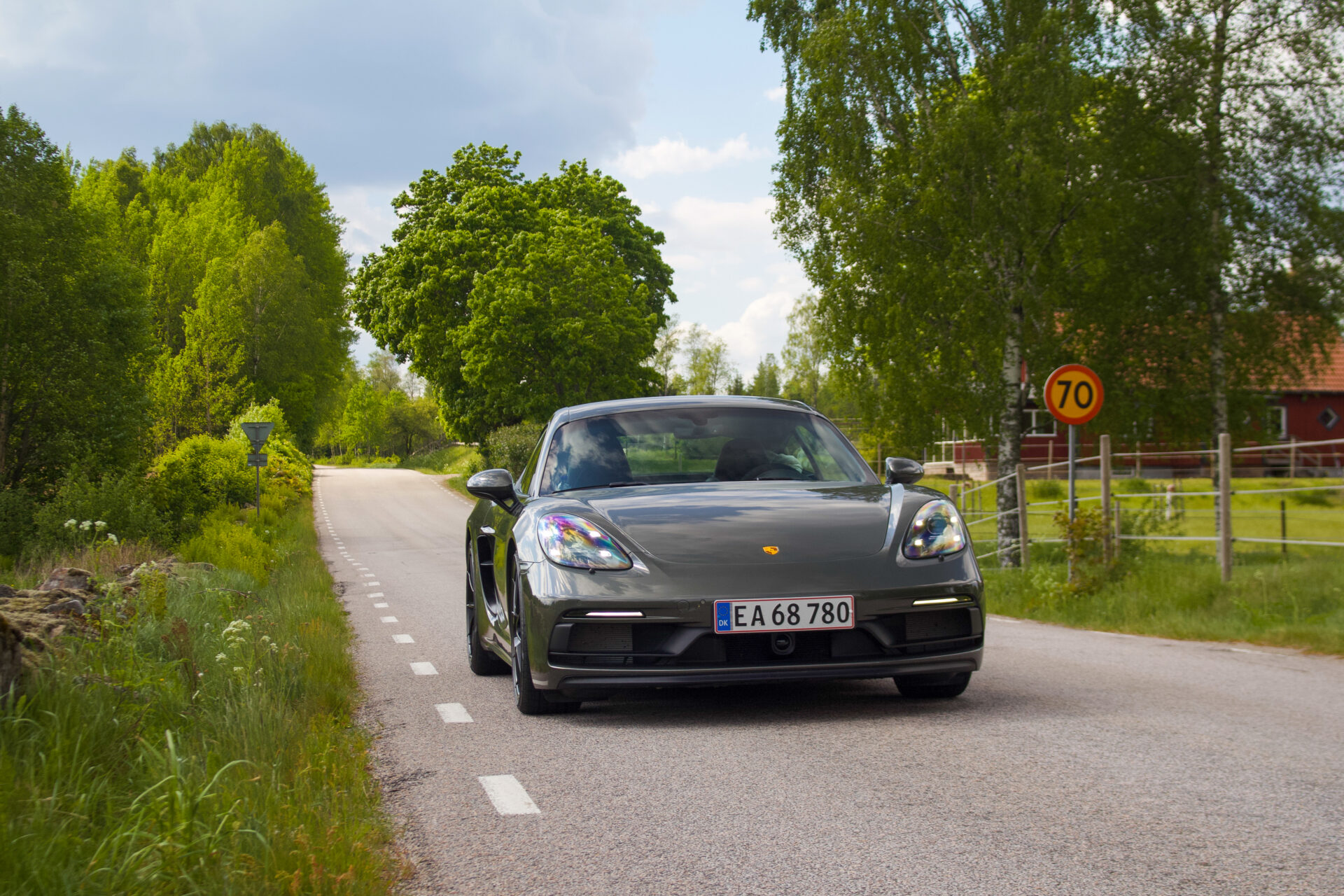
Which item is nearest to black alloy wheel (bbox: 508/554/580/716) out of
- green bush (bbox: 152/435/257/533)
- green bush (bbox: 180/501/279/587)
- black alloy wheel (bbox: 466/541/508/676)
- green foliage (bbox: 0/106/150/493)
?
black alloy wheel (bbox: 466/541/508/676)

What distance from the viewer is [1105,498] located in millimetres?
14219

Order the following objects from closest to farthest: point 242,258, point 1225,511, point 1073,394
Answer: point 1225,511 < point 1073,394 < point 242,258

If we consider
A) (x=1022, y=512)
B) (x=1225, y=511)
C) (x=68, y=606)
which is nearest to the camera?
(x=68, y=606)

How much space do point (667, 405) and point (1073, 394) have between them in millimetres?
7864

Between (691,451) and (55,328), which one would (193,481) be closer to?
(55,328)

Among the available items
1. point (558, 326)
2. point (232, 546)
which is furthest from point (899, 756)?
point (558, 326)

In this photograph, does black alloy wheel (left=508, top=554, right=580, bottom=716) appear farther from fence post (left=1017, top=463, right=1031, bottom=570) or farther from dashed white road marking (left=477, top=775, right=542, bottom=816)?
fence post (left=1017, top=463, right=1031, bottom=570)

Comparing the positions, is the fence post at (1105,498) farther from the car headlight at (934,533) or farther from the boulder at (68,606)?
the boulder at (68,606)

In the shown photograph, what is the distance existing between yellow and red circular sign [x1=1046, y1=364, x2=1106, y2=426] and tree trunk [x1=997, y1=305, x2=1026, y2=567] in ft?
28.7

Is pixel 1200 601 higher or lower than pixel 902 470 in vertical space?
lower

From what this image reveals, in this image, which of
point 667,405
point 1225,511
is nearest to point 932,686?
point 667,405

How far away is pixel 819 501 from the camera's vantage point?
5.95 meters

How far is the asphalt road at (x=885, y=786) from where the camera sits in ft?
11.5

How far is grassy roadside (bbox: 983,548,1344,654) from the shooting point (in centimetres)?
1034
